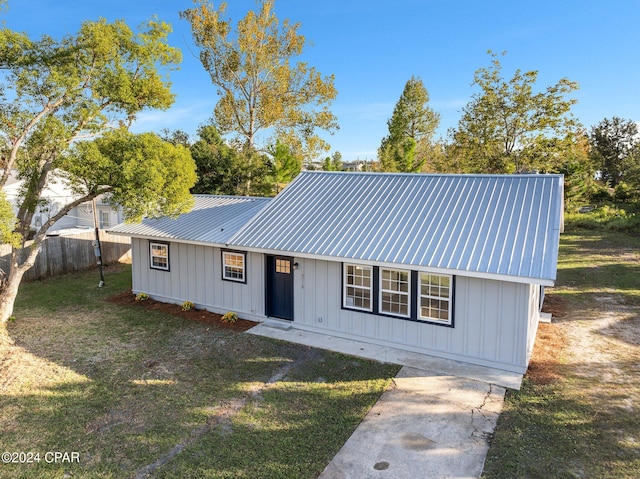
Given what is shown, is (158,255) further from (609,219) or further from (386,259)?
(609,219)

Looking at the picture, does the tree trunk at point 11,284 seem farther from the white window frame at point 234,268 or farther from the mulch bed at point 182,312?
the white window frame at point 234,268

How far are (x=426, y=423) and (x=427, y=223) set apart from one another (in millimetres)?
5152

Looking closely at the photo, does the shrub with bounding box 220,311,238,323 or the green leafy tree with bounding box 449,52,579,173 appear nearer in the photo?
the shrub with bounding box 220,311,238,323

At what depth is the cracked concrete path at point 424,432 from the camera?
6004 millimetres

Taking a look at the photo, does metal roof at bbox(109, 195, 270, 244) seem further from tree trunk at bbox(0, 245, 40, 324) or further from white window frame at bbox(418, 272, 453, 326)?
white window frame at bbox(418, 272, 453, 326)

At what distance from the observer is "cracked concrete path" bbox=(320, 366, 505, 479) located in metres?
6.00

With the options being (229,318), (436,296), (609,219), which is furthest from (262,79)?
(609,219)

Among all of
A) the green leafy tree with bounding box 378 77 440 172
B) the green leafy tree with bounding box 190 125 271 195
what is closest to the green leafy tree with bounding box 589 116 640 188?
the green leafy tree with bounding box 378 77 440 172

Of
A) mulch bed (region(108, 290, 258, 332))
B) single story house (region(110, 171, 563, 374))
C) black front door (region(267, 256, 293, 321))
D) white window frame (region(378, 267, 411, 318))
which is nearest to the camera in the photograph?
single story house (region(110, 171, 563, 374))

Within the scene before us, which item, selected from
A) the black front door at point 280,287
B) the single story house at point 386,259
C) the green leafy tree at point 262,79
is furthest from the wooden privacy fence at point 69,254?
the green leafy tree at point 262,79

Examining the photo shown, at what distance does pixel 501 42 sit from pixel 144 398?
87.1ft

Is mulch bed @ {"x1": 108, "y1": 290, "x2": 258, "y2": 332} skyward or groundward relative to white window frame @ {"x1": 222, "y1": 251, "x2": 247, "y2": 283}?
groundward

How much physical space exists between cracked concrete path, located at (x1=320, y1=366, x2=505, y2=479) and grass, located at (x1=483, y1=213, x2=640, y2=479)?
1.08 feet

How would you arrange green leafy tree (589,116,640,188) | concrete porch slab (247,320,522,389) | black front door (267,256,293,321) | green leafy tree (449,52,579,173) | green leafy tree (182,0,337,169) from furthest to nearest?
1. green leafy tree (589,116,640,188)
2. green leafy tree (182,0,337,169)
3. green leafy tree (449,52,579,173)
4. black front door (267,256,293,321)
5. concrete porch slab (247,320,522,389)
